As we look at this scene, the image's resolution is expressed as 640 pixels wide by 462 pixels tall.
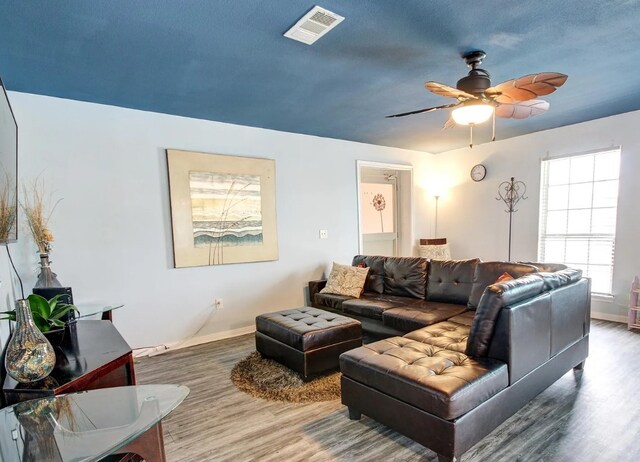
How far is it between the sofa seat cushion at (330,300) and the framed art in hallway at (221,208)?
0.76 metres

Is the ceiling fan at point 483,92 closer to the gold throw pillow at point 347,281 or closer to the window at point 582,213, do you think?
the gold throw pillow at point 347,281

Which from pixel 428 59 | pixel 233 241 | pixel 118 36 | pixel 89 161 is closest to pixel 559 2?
pixel 428 59

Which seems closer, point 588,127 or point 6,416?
point 6,416

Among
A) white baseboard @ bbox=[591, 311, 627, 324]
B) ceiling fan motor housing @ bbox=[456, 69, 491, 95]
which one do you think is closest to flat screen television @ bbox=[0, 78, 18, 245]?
ceiling fan motor housing @ bbox=[456, 69, 491, 95]

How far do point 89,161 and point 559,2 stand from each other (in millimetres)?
3722

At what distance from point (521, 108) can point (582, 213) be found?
2.62 m

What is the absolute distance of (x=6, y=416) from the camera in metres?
1.10

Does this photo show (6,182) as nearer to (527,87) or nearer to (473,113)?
(473,113)

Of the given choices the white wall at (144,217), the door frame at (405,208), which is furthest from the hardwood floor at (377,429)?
the door frame at (405,208)

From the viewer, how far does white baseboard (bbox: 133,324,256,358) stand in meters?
3.34

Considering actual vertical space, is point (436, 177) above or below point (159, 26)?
below

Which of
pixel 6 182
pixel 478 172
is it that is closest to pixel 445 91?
pixel 6 182

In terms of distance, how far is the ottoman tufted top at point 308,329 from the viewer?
2.65 metres

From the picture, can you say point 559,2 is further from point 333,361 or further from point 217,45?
point 333,361
